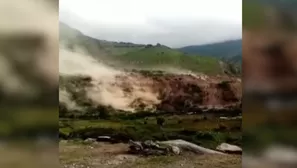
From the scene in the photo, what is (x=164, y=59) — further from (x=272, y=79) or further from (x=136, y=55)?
(x=272, y=79)

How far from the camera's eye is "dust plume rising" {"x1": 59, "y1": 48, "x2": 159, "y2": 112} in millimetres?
2924

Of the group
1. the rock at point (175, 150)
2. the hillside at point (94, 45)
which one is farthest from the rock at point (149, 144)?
the hillside at point (94, 45)

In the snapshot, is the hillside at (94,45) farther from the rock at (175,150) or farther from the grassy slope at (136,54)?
the rock at (175,150)

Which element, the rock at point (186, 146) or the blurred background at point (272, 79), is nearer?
the blurred background at point (272, 79)

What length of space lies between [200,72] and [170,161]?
594 millimetres

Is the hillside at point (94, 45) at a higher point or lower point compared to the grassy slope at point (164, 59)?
higher

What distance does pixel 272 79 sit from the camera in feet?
9.45

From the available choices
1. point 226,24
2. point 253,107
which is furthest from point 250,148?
point 226,24

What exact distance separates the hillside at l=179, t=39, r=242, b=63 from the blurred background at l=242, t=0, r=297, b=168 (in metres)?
0.06

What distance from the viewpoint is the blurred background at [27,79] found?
279 centimetres

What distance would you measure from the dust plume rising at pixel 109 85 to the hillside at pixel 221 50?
1.14ft

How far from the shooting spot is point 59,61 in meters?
2.89

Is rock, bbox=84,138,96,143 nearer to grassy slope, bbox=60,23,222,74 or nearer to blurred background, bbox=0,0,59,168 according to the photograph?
blurred background, bbox=0,0,59,168

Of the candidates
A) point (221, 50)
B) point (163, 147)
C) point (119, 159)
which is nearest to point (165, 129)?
point (163, 147)
